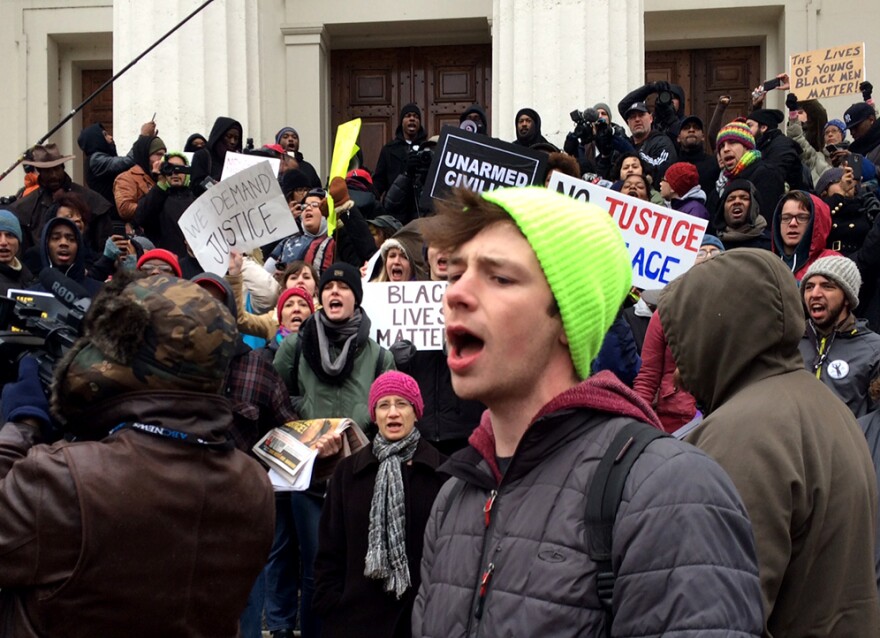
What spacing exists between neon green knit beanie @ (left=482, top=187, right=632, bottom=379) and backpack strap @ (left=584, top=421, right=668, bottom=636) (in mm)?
197

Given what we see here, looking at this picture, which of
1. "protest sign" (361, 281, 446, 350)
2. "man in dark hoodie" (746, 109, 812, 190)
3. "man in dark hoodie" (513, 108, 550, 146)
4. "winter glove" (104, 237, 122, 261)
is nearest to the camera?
"protest sign" (361, 281, 446, 350)

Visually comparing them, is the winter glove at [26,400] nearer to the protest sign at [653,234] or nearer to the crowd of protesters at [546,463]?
the crowd of protesters at [546,463]

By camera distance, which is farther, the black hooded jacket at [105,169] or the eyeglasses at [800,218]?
the black hooded jacket at [105,169]

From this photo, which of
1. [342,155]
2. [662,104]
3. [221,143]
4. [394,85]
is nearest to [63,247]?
[342,155]

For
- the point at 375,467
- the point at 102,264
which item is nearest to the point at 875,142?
the point at 102,264

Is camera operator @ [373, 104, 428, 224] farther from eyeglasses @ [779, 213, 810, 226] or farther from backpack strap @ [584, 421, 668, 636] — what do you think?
backpack strap @ [584, 421, 668, 636]

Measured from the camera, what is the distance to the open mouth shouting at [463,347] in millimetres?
2357

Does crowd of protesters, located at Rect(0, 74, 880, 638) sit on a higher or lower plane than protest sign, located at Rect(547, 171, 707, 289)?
lower

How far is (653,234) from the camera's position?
26.2ft

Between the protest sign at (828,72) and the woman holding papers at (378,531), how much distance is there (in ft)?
27.4

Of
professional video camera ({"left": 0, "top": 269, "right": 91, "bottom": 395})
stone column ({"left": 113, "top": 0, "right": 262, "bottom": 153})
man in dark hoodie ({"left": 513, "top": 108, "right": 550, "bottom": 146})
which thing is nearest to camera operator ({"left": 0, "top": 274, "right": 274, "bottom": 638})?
professional video camera ({"left": 0, "top": 269, "right": 91, "bottom": 395})

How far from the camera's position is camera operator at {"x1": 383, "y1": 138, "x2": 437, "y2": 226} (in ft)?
35.0

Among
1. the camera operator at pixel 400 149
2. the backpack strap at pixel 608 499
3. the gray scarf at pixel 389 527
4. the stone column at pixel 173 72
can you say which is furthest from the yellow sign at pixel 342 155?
the backpack strap at pixel 608 499

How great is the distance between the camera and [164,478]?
2.88 meters
